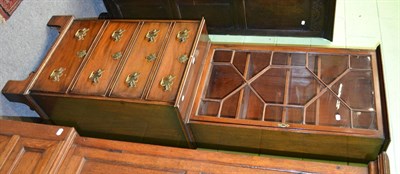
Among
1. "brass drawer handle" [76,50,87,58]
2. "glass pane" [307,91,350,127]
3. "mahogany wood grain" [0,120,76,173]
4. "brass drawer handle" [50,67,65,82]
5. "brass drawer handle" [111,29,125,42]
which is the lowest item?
"mahogany wood grain" [0,120,76,173]

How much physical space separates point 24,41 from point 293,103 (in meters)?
1.59

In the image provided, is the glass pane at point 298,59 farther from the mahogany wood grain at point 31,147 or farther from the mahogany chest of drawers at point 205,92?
the mahogany wood grain at point 31,147

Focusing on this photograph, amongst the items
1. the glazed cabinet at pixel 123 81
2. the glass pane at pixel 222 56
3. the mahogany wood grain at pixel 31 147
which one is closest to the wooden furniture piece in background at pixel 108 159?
the mahogany wood grain at pixel 31 147

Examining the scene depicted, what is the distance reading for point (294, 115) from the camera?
6.17 feet

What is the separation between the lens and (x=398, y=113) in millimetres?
2207

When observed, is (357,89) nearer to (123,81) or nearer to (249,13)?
(249,13)

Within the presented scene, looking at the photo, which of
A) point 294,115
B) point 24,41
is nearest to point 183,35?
point 294,115

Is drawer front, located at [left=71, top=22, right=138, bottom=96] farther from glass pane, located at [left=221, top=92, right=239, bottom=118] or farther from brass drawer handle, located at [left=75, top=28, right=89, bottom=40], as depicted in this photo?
Answer: glass pane, located at [left=221, top=92, right=239, bottom=118]

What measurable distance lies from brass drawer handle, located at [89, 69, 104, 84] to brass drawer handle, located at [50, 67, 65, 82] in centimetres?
18

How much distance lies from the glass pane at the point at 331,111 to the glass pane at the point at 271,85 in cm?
21

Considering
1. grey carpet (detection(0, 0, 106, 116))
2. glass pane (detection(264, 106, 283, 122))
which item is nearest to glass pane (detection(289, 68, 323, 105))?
glass pane (detection(264, 106, 283, 122))

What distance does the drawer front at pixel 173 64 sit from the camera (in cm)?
181

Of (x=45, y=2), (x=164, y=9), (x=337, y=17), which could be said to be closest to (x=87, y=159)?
(x=45, y=2)

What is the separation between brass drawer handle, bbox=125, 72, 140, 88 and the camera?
6.19 feet
